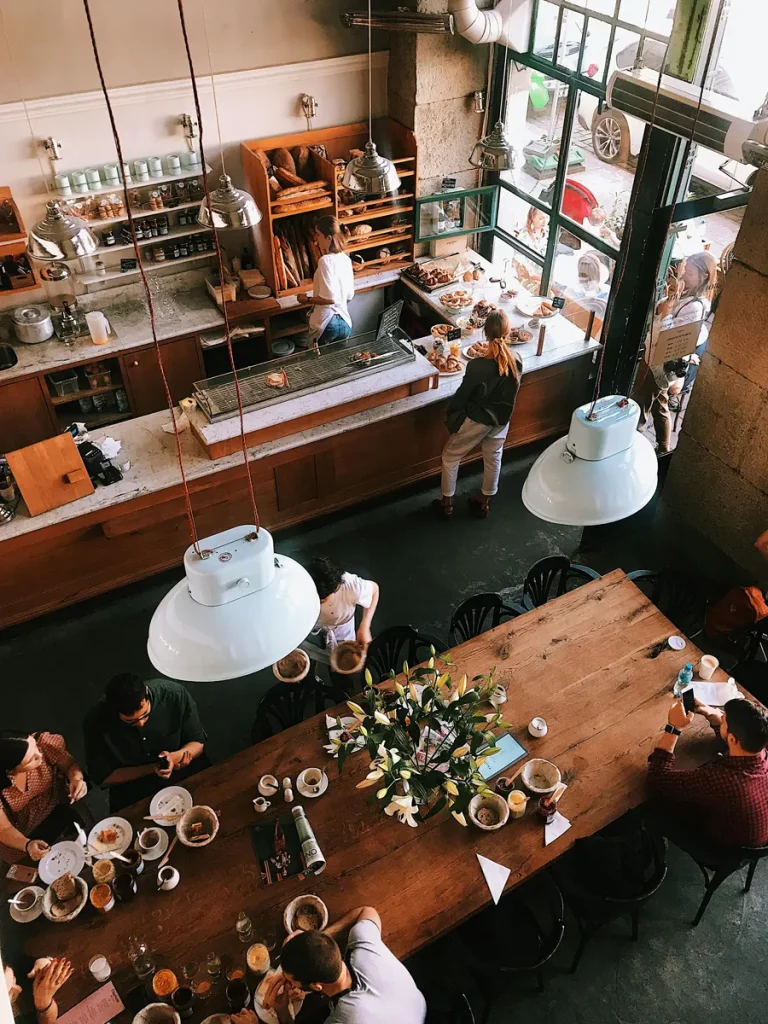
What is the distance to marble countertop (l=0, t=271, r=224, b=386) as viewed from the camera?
20.2 ft

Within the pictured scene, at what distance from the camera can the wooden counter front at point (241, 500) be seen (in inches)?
201

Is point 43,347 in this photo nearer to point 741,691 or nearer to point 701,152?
point 701,152

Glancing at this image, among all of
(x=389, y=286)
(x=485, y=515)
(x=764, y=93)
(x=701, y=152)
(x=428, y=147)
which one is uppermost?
(x=764, y=93)

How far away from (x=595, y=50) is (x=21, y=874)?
6.27 m

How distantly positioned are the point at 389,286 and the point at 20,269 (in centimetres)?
318

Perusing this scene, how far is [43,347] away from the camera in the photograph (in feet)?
20.6

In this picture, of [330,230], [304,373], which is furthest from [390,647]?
[330,230]

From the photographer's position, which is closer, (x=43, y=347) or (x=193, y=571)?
(x=193, y=571)

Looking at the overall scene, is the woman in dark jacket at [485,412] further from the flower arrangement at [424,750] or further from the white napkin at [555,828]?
the white napkin at [555,828]

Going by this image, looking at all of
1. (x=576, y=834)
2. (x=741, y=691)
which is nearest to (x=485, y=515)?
(x=741, y=691)

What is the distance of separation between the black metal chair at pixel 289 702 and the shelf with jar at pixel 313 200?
394 centimetres

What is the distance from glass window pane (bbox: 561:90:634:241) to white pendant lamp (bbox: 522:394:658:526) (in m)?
3.28

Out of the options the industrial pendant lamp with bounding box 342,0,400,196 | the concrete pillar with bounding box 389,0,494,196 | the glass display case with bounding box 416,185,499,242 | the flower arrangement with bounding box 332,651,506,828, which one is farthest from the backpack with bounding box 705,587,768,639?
the concrete pillar with bounding box 389,0,494,196

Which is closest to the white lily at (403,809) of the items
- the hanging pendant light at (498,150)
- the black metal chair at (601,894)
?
the black metal chair at (601,894)
